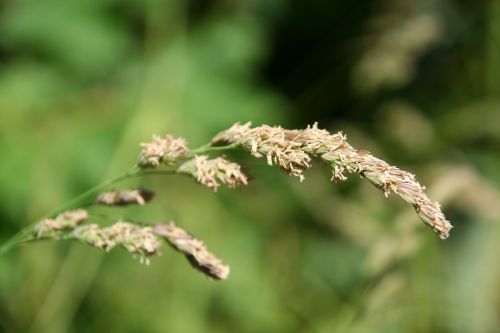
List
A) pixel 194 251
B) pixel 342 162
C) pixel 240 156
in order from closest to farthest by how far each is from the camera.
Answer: pixel 342 162, pixel 194 251, pixel 240 156

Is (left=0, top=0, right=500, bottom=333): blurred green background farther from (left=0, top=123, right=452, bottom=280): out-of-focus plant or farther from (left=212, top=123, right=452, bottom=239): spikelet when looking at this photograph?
(left=212, top=123, right=452, bottom=239): spikelet

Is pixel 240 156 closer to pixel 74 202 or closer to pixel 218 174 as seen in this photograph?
pixel 74 202

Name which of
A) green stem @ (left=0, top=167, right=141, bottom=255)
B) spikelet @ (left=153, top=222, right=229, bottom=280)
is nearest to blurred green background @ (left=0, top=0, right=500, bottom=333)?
green stem @ (left=0, top=167, right=141, bottom=255)

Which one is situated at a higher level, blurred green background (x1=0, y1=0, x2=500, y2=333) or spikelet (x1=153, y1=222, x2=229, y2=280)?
blurred green background (x1=0, y1=0, x2=500, y2=333)

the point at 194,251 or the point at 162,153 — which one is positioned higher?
the point at 162,153

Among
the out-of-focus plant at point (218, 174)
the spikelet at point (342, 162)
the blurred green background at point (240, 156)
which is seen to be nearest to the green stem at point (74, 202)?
the out-of-focus plant at point (218, 174)

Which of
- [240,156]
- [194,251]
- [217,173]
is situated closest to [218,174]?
[217,173]

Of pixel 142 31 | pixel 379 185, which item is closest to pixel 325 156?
pixel 379 185

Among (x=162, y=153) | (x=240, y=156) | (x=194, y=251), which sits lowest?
(x=194, y=251)
